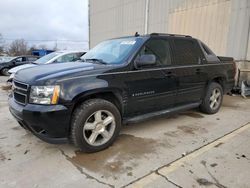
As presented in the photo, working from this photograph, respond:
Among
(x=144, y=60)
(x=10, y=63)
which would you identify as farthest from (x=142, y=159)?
(x=10, y=63)

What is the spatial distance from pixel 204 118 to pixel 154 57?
2.19 meters

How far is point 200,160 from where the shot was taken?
3.05m

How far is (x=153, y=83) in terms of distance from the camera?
382cm

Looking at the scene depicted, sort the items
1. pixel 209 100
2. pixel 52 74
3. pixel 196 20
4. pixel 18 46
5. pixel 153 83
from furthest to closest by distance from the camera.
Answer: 1. pixel 18 46
2. pixel 196 20
3. pixel 209 100
4. pixel 153 83
5. pixel 52 74

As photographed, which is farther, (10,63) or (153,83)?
(10,63)

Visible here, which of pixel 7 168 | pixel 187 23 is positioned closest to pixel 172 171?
pixel 7 168

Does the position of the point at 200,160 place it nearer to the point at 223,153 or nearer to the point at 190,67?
the point at 223,153

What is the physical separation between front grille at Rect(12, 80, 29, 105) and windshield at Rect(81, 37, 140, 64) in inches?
51.1

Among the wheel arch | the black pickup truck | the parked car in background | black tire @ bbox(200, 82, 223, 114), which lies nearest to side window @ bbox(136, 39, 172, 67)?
the black pickup truck

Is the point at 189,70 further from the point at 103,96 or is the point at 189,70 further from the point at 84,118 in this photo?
the point at 84,118

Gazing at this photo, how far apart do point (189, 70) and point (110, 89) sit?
1.99m

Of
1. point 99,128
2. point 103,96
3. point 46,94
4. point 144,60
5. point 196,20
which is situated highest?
point 196,20

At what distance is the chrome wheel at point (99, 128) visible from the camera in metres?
3.22

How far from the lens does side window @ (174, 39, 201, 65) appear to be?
14.2 ft
